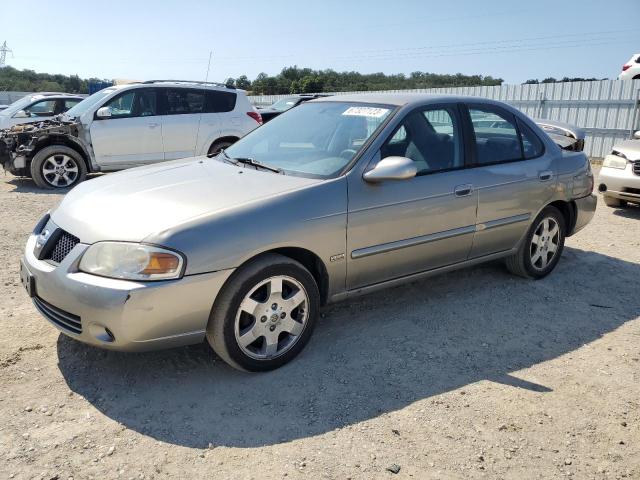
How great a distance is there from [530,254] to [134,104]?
7351 mm

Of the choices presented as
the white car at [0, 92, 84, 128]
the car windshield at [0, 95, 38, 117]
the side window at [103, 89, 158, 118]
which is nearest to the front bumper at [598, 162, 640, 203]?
the side window at [103, 89, 158, 118]

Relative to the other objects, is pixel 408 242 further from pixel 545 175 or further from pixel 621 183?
pixel 621 183

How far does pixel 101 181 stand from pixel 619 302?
4.36 meters

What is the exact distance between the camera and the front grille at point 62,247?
3.23 metres

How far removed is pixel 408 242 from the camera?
13.2ft

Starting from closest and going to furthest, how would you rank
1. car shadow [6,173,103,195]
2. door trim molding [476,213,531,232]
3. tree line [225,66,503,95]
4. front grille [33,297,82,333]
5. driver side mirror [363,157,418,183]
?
front grille [33,297,82,333], driver side mirror [363,157,418,183], door trim molding [476,213,531,232], car shadow [6,173,103,195], tree line [225,66,503,95]

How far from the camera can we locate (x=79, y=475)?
99.7 inches

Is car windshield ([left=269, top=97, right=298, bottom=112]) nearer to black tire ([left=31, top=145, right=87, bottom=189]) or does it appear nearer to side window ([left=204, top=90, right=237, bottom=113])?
side window ([left=204, top=90, right=237, bottom=113])

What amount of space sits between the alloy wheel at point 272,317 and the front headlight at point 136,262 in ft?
1.61

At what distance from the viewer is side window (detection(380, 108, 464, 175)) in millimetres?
4035

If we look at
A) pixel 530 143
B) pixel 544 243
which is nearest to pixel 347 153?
pixel 530 143

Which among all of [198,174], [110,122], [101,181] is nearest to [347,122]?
[198,174]

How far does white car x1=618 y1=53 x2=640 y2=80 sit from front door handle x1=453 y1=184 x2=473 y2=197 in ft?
41.8

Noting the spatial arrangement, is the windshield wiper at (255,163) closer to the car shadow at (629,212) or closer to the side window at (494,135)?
the side window at (494,135)
